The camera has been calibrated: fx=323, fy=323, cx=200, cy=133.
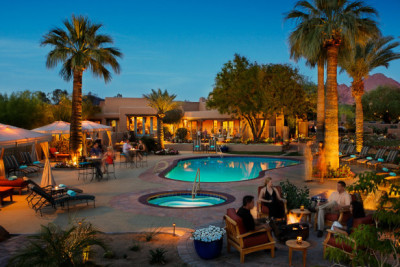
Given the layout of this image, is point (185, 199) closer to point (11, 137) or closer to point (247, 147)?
point (11, 137)

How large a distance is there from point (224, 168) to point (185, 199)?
843cm

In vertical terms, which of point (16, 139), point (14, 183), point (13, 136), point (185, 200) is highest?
point (13, 136)

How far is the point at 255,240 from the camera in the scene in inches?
219

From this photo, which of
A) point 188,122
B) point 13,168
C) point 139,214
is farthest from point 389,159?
point 188,122

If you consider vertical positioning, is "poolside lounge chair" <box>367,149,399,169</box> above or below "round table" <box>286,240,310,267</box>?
above

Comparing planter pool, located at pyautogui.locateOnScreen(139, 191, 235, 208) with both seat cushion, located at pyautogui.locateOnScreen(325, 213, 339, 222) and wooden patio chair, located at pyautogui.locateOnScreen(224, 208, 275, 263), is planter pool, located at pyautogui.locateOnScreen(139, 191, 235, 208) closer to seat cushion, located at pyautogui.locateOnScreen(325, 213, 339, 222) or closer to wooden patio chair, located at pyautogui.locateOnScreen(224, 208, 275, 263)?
seat cushion, located at pyautogui.locateOnScreen(325, 213, 339, 222)

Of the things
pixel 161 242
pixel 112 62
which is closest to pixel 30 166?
pixel 112 62

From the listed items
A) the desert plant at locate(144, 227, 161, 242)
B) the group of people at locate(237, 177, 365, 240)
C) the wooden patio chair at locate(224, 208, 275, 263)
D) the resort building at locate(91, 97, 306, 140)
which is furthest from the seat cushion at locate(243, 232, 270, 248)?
the resort building at locate(91, 97, 306, 140)

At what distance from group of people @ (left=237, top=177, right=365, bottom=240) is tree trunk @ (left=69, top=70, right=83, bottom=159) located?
1316cm

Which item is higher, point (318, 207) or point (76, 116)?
point (76, 116)

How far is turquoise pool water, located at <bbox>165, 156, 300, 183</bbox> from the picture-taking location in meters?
16.2

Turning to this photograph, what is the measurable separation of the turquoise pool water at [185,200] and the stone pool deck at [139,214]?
0.52m

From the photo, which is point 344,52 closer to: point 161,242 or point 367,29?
point 367,29

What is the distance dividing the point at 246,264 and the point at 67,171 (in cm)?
1352
